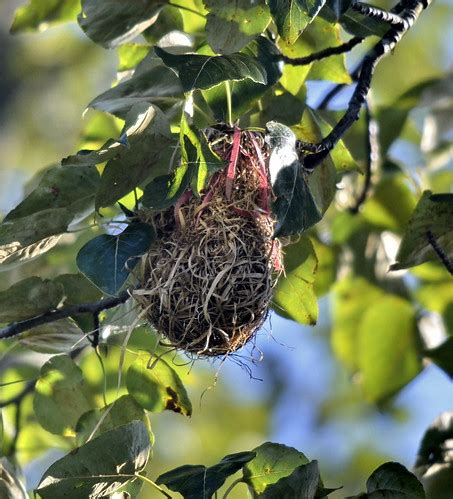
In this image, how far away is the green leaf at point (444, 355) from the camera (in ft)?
5.71

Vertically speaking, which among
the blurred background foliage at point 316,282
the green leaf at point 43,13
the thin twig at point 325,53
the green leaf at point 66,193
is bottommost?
the blurred background foliage at point 316,282

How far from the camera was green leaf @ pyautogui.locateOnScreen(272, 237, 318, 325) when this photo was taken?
146 centimetres

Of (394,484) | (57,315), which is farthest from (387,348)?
(57,315)

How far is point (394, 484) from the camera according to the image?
1286mm

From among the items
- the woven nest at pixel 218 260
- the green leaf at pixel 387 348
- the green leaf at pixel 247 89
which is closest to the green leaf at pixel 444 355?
the green leaf at pixel 387 348

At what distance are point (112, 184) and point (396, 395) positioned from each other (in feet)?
3.42

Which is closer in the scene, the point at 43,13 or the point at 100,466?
the point at 100,466

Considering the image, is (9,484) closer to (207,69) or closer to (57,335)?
(57,335)

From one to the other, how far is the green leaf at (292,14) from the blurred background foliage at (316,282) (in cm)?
48

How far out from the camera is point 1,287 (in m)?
1.99

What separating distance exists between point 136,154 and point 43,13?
2.01 feet

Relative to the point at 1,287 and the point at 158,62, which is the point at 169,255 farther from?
the point at 1,287

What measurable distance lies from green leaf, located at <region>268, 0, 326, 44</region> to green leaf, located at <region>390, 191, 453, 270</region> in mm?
417

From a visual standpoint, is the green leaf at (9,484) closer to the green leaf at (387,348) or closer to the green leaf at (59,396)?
the green leaf at (59,396)
